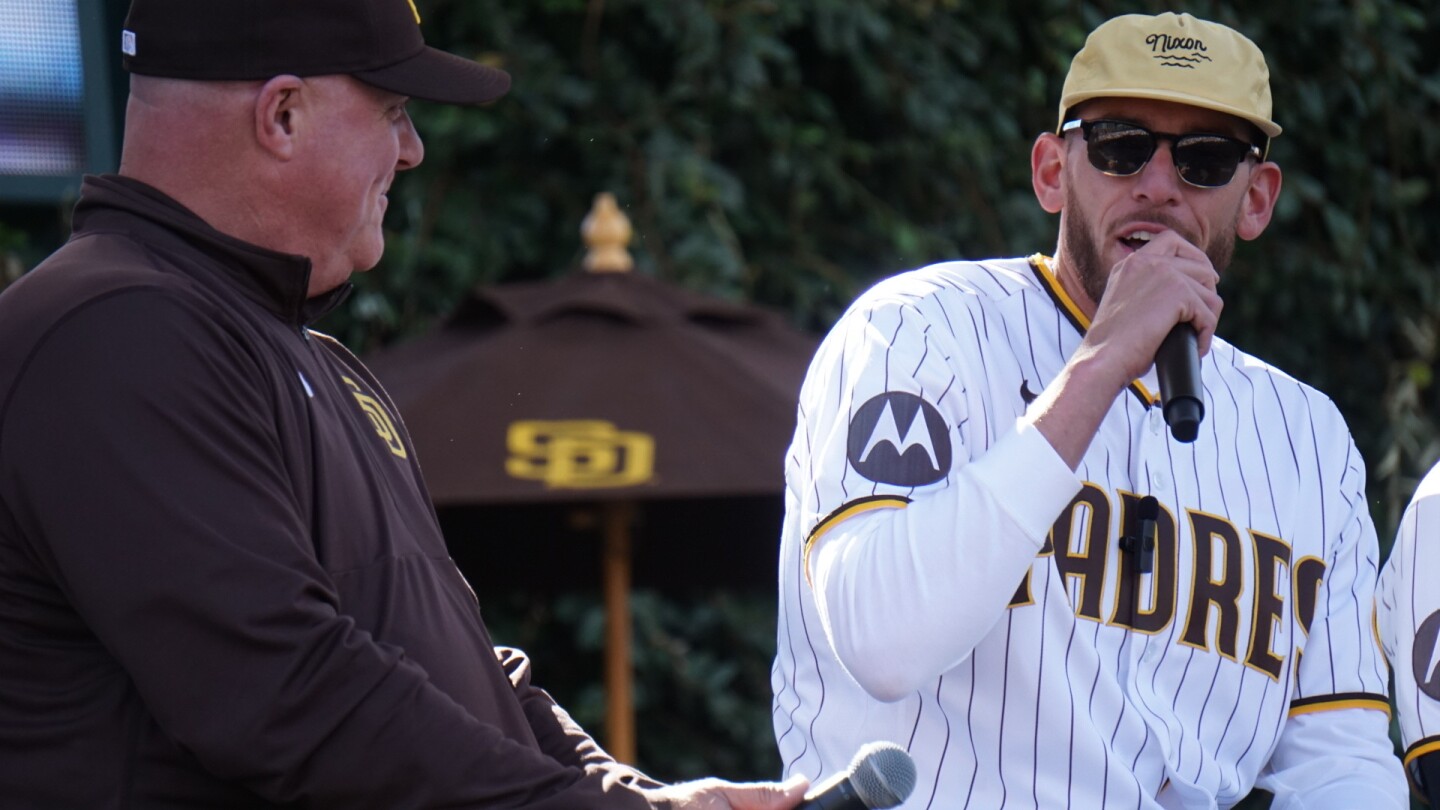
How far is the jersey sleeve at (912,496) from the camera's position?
202 cm

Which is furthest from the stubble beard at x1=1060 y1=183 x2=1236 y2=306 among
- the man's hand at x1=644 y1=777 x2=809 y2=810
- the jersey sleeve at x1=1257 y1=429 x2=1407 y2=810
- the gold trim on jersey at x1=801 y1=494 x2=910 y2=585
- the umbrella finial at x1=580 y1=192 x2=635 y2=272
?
the umbrella finial at x1=580 y1=192 x2=635 y2=272

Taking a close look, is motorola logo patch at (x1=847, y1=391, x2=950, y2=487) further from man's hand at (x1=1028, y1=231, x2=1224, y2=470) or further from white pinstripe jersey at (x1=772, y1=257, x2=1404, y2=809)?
man's hand at (x1=1028, y1=231, x2=1224, y2=470)

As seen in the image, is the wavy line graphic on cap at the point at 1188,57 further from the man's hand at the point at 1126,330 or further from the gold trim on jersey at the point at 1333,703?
the gold trim on jersey at the point at 1333,703

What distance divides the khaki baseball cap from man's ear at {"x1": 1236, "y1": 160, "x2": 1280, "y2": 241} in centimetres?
13

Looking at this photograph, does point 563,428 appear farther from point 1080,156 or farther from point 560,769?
point 560,769

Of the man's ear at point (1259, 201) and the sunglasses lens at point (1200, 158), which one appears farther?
the man's ear at point (1259, 201)

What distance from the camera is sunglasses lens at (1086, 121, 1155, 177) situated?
2506 millimetres

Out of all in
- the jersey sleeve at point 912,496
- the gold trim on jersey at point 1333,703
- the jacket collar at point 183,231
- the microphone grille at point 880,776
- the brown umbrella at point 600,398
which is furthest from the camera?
the brown umbrella at point 600,398

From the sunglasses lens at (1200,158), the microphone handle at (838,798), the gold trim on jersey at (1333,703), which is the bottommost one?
the gold trim on jersey at (1333,703)

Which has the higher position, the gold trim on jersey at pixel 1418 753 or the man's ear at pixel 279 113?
the man's ear at pixel 279 113

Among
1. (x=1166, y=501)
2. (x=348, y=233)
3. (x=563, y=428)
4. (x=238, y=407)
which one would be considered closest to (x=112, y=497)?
(x=238, y=407)

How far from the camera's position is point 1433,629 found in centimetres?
233

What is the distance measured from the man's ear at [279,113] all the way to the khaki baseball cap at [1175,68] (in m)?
1.16

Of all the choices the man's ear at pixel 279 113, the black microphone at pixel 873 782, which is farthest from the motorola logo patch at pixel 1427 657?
the man's ear at pixel 279 113
